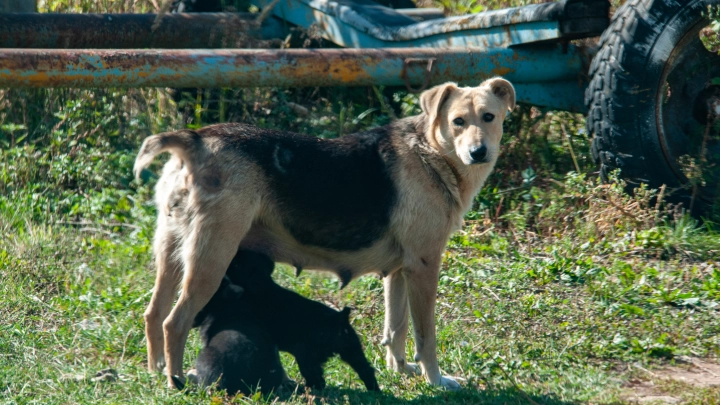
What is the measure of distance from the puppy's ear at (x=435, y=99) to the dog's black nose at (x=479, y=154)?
16.3 inches

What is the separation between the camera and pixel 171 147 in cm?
454

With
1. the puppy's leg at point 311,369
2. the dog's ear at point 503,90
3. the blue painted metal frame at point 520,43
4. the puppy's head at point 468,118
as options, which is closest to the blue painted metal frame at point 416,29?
the blue painted metal frame at point 520,43

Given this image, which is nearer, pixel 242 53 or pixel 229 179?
pixel 229 179

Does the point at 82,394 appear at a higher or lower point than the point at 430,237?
lower

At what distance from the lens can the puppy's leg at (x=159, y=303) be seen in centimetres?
487

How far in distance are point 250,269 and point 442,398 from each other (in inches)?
51.0

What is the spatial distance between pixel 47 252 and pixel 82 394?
2.20 m

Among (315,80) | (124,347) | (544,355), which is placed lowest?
(124,347)

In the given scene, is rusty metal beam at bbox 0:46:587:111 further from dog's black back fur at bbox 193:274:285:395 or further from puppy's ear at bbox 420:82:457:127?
dog's black back fur at bbox 193:274:285:395

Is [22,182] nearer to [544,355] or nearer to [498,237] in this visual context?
[498,237]

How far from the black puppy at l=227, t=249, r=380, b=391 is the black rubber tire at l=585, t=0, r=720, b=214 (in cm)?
292

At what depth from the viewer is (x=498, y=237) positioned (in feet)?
21.8

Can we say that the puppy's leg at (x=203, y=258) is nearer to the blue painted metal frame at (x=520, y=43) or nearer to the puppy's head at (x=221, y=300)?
the puppy's head at (x=221, y=300)

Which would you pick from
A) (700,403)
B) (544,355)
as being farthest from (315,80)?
(700,403)
